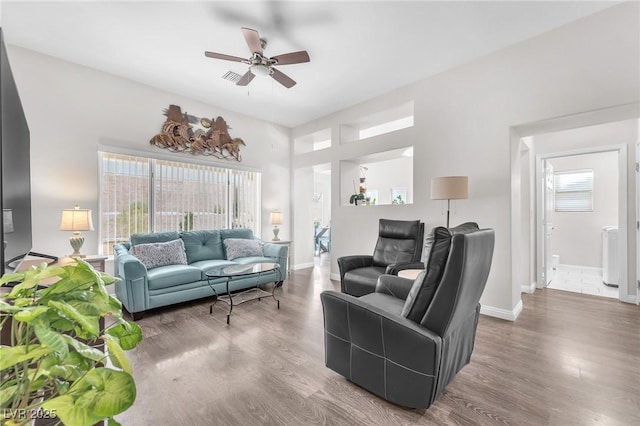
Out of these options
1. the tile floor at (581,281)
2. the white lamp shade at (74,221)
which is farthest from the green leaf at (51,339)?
the tile floor at (581,281)

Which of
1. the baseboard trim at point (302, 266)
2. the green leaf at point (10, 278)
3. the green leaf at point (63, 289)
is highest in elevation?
the green leaf at point (10, 278)

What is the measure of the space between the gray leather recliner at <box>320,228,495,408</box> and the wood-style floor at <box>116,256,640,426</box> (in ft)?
0.49

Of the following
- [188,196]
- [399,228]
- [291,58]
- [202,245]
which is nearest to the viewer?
[291,58]

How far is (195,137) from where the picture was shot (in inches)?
173

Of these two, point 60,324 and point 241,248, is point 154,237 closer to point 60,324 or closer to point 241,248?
point 241,248

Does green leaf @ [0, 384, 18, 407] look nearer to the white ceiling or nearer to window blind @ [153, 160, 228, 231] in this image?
the white ceiling

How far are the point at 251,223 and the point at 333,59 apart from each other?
3176 millimetres

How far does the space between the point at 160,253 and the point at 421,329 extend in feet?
10.8

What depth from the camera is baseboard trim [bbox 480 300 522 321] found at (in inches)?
116

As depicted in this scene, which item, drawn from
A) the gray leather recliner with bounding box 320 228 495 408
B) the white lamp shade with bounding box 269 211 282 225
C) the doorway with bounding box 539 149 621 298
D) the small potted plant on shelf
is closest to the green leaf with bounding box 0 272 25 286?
the gray leather recliner with bounding box 320 228 495 408

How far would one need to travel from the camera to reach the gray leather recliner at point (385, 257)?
3281mm

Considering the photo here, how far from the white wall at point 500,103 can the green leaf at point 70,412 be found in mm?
3520

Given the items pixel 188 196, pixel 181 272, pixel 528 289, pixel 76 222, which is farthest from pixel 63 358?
pixel 528 289

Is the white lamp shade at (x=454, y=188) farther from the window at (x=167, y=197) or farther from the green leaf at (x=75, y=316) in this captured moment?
the window at (x=167, y=197)
